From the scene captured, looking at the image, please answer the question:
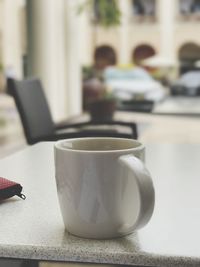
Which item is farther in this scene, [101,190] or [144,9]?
[144,9]

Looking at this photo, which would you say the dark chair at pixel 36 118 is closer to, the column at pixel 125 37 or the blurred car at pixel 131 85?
the blurred car at pixel 131 85

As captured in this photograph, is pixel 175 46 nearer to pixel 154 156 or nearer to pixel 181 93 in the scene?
pixel 181 93

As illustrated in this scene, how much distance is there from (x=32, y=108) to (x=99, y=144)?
6.49ft

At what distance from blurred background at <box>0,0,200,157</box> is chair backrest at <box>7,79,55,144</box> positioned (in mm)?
3246

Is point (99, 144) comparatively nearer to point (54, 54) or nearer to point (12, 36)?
point (54, 54)

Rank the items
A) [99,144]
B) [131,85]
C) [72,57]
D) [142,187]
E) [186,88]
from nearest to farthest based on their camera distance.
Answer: [142,187]
[99,144]
[72,57]
[131,85]
[186,88]

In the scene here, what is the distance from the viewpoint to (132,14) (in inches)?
987

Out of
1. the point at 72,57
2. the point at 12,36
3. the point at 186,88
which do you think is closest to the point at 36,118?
the point at 72,57

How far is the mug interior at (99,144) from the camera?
93 centimetres

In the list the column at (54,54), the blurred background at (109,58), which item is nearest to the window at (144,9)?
the blurred background at (109,58)

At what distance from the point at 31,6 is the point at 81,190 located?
23.4 ft

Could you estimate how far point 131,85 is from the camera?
581 inches

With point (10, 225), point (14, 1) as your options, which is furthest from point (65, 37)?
point (14, 1)

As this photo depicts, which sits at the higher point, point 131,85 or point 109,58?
point 131,85
